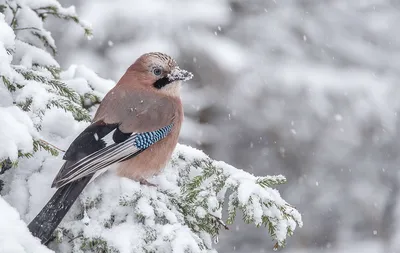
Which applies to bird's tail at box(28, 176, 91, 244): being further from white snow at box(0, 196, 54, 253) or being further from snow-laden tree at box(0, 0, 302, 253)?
white snow at box(0, 196, 54, 253)

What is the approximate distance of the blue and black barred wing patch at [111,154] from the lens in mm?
3037

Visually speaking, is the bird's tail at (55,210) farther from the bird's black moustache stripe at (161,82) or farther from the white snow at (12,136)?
the bird's black moustache stripe at (161,82)

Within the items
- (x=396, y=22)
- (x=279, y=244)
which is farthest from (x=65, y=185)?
(x=396, y=22)

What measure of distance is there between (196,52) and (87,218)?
5933mm

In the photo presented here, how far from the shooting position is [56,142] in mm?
3355

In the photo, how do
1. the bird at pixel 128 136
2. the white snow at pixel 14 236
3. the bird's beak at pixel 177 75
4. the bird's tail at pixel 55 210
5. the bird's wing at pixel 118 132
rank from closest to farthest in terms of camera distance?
the white snow at pixel 14 236, the bird's tail at pixel 55 210, the bird at pixel 128 136, the bird's wing at pixel 118 132, the bird's beak at pixel 177 75

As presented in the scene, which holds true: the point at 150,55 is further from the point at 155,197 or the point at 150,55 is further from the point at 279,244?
the point at 279,244

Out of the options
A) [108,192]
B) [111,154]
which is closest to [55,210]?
[108,192]

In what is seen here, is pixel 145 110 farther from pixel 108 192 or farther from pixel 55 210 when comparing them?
pixel 55 210

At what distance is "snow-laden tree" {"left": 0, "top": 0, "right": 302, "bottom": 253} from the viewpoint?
276 centimetres

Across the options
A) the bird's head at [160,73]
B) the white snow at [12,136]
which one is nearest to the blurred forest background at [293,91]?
the bird's head at [160,73]

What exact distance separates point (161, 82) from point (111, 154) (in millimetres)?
919

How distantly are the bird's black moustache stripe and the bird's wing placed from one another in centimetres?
11

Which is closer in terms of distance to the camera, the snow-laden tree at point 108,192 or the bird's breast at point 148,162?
the snow-laden tree at point 108,192
